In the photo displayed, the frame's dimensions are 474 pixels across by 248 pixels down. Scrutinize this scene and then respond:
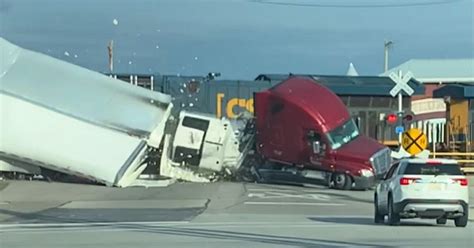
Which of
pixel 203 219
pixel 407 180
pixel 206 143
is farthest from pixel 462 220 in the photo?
pixel 206 143

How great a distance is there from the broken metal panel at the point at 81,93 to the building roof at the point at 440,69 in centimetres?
5001

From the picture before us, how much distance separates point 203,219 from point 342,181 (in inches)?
597

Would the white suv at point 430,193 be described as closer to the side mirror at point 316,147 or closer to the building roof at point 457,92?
the side mirror at point 316,147

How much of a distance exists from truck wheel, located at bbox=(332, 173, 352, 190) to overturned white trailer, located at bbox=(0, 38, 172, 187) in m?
7.91

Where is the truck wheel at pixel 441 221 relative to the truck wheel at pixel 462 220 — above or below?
below

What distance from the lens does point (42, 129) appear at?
119ft

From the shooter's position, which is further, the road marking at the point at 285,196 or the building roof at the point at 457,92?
the building roof at the point at 457,92

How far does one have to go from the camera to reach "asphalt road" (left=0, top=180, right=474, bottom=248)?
16.6 meters

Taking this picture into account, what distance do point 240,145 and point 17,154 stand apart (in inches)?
407

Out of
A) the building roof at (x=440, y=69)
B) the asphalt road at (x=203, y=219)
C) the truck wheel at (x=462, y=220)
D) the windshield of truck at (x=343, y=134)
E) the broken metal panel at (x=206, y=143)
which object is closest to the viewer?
the asphalt road at (x=203, y=219)

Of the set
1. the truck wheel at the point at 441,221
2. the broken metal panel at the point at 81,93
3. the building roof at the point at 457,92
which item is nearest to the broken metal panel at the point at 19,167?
the broken metal panel at the point at 81,93

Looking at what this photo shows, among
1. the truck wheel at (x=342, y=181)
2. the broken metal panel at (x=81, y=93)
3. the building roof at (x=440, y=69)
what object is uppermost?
the building roof at (x=440, y=69)

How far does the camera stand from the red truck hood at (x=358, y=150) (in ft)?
121

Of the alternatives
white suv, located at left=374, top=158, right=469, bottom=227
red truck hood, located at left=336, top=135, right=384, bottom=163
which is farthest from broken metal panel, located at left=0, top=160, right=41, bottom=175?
white suv, located at left=374, top=158, right=469, bottom=227
